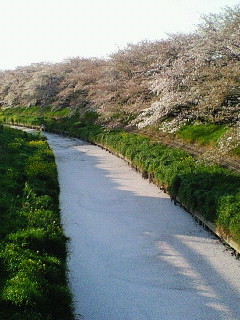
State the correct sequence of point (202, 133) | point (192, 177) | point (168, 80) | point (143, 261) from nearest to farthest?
1. point (143, 261)
2. point (192, 177)
3. point (168, 80)
4. point (202, 133)

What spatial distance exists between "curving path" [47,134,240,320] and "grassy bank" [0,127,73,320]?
38.9 inches

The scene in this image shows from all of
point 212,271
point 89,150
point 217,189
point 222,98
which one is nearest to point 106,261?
point 212,271

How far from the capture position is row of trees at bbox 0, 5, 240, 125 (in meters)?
17.2

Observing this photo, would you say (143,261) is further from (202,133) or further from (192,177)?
(202,133)

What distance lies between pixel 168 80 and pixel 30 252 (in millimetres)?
14594

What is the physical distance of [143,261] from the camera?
1139 centimetres

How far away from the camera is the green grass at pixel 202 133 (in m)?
21.0

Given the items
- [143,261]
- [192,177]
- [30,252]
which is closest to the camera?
[30,252]

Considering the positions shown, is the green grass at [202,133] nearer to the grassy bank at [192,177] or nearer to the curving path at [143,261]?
the grassy bank at [192,177]

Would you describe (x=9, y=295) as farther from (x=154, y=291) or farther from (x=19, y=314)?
(x=154, y=291)

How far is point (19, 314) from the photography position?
6.76 meters

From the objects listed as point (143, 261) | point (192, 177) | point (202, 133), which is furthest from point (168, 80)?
point (143, 261)

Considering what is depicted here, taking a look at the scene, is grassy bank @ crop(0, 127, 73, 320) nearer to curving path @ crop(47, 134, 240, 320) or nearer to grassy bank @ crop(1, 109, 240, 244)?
curving path @ crop(47, 134, 240, 320)

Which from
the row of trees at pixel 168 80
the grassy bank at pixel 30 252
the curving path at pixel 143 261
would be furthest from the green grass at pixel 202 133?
the grassy bank at pixel 30 252
